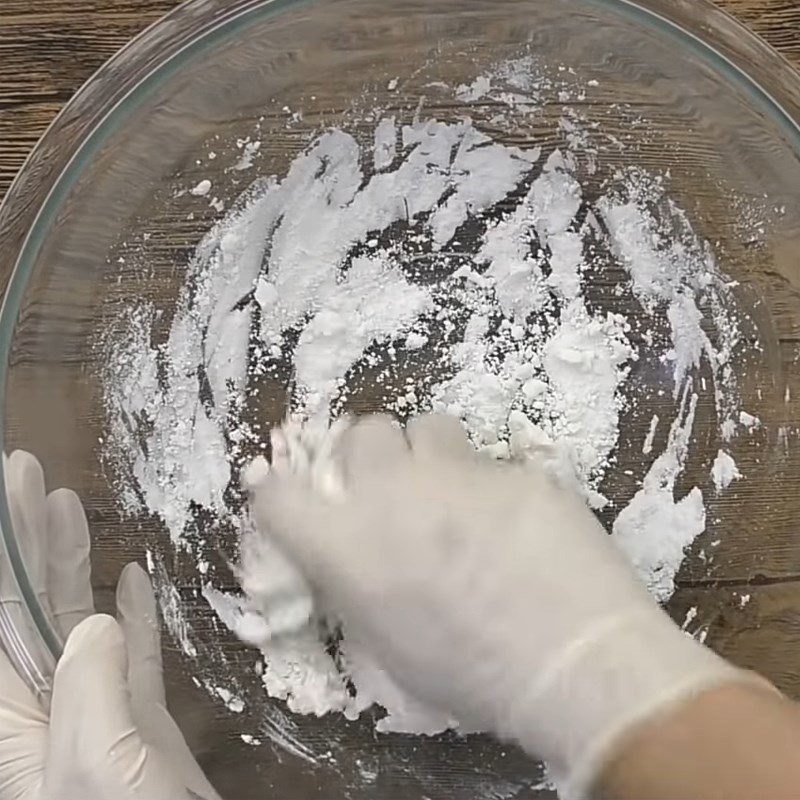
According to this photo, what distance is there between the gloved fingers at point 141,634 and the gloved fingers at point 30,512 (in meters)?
0.07

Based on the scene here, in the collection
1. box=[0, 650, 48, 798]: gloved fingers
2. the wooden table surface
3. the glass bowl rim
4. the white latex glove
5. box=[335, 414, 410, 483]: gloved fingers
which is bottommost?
box=[0, 650, 48, 798]: gloved fingers

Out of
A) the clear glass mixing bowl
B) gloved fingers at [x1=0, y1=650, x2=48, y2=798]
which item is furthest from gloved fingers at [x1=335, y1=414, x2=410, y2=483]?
gloved fingers at [x1=0, y1=650, x2=48, y2=798]

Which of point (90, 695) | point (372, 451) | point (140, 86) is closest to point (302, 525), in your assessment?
point (372, 451)

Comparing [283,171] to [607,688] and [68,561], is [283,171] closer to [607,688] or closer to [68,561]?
[68,561]

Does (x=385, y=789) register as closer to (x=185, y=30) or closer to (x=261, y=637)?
(x=261, y=637)

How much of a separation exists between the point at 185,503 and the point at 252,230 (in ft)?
0.70

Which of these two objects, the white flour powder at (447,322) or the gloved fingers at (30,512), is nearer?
the gloved fingers at (30,512)

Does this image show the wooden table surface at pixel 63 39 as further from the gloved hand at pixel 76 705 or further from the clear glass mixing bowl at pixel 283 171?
the gloved hand at pixel 76 705

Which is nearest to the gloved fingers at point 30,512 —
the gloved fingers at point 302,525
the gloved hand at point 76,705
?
the gloved hand at point 76,705

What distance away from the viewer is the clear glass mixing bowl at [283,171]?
0.65 m

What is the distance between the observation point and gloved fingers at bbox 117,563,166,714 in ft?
2.31

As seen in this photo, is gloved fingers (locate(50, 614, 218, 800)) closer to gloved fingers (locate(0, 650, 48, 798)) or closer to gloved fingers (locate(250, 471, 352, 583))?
gloved fingers (locate(0, 650, 48, 798))

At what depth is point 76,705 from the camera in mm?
626

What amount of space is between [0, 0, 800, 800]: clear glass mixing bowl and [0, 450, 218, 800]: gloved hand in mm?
19
